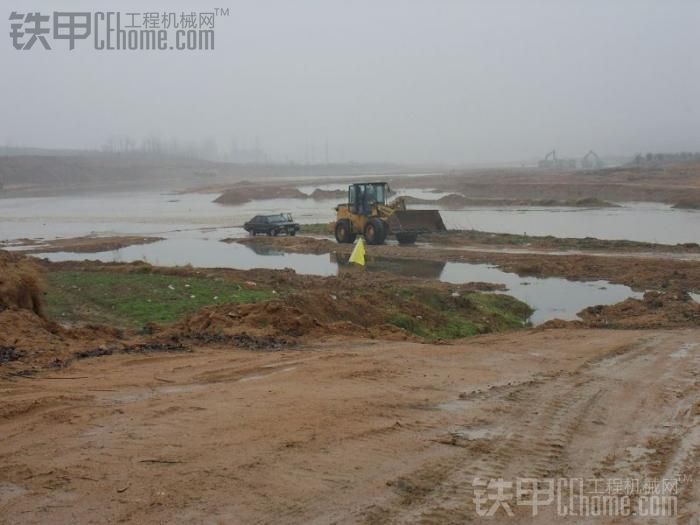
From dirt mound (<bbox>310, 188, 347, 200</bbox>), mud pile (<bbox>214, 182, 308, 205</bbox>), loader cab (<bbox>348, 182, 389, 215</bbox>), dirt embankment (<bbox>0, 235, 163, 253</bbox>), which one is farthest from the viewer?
dirt mound (<bbox>310, 188, 347, 200</bbox>)

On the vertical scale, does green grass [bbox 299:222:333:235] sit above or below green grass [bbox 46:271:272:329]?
above

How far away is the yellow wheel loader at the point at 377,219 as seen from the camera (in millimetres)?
32750

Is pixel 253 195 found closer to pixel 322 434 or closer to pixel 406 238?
pixel 406 238

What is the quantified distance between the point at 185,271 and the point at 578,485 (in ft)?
54.0

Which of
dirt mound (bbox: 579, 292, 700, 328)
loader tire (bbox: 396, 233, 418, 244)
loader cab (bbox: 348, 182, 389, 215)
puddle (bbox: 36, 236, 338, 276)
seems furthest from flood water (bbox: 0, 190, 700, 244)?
dirt mound (bbox: 579, 292, 700, 328)

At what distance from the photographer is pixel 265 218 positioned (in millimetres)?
39875

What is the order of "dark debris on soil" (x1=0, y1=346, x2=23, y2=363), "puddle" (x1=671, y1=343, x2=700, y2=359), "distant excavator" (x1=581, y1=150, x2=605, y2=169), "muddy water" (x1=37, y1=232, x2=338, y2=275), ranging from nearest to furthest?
"dark debris on soil" (x1=0, y1=346, x2=23, y2=363), "puddle" (x1=671, y1=343, x2=700, y2=359), "muddy water" (x1=37, y1=232, x2=338, y2=275), "distant excavator" (x1=581, y1=150, x2=605, y2=169)

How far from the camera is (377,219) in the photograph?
107ft

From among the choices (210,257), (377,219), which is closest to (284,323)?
(210,257)

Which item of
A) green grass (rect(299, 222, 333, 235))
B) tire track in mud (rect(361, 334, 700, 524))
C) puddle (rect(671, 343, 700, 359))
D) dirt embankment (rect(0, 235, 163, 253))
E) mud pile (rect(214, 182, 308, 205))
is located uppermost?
mud pile (rect(214, 182, 308, 205))

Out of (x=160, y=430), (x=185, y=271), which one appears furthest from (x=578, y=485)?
(x=185, y=271)

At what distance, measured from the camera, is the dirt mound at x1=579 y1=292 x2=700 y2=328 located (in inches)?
544

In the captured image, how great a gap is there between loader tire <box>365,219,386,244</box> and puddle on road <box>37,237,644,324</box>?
3.52 metres

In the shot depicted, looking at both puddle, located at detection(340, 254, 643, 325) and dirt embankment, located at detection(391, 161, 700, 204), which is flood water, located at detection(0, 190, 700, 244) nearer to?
dirt embankment, located at detection(391, 161, 700, 204)
